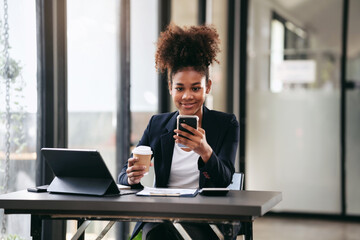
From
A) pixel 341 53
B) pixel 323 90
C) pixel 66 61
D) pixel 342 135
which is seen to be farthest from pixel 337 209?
pixel 66 61

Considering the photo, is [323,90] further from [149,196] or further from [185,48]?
[149,196]

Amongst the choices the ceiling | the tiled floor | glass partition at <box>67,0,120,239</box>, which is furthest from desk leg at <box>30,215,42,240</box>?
the ceiling

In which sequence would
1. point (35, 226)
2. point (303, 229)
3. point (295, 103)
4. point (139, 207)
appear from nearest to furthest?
point (139, 207), point (35, 226), point (303, 229), point (295, 103)

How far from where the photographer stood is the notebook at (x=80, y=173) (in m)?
1.98

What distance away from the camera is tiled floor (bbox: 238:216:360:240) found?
5214 millimetres

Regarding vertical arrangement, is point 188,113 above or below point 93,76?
below

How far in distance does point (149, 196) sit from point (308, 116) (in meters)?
4.75

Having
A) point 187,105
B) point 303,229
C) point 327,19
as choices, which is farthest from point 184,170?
point 327,19

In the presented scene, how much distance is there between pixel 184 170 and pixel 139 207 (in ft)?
2.13

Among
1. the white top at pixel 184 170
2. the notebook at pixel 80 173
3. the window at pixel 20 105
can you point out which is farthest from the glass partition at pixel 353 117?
the notebook at pixel 80 173

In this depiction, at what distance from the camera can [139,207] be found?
182 cm

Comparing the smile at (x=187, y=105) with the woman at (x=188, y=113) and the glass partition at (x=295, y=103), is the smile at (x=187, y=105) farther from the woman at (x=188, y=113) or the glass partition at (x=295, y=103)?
the glass partition at (x=295, y=103)

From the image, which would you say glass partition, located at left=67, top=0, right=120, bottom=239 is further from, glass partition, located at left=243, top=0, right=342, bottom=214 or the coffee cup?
glass partition, located at left=243, top=0, right=342, bottom=214

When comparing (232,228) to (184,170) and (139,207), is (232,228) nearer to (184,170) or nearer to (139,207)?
(139,207)
